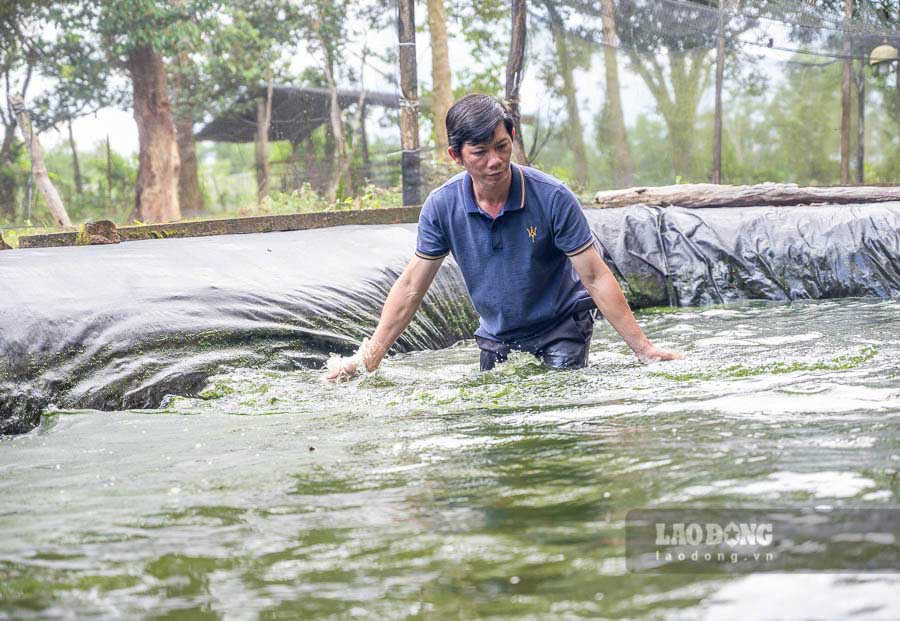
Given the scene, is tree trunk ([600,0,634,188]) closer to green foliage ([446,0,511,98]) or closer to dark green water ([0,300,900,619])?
green foliage ([446,0,511,98])

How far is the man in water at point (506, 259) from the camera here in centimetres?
321

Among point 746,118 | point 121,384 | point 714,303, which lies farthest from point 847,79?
point 121,384

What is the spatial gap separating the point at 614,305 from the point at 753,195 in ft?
15.6

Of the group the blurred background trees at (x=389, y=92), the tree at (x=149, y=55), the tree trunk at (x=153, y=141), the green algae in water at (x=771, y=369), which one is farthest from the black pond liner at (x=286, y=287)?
the tree trunk at (x=153, y=141)

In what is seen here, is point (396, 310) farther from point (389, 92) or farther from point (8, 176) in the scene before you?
point (8, 176)

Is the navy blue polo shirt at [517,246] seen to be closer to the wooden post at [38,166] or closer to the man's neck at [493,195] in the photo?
the man's neck at [493,195]

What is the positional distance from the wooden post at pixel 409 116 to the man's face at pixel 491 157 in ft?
15.7

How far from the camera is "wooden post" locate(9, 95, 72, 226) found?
11766 millimetres

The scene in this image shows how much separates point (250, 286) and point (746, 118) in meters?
7.92

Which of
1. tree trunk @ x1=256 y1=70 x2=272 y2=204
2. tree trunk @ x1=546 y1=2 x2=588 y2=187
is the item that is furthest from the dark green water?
tree trunk @ x1=256 y1=70 x2=272 y2=204

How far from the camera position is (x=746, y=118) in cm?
1066

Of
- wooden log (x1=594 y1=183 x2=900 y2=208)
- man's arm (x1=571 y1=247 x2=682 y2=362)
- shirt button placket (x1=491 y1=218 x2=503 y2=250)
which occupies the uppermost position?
wooden log (x1=594 y1=183 x2=900 y2=208)

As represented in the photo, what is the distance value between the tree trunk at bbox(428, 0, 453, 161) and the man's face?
8.95m

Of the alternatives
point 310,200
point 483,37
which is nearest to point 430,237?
point 310,200
